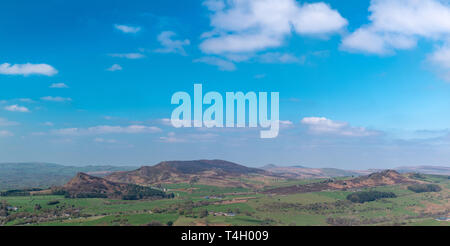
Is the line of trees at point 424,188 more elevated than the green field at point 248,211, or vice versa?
the line of trees at point 424,188

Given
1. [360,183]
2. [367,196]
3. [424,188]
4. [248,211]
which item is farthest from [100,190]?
[424,188]

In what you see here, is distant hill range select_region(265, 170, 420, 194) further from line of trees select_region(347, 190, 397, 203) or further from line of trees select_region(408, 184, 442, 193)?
line of trees select_region(347, 190, 397, 203)

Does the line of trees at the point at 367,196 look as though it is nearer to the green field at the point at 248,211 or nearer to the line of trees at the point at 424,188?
the green field at the point at 248,211

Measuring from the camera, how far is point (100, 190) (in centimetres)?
18188

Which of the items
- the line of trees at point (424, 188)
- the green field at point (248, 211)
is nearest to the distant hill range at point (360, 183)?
the line of trees at point (424, 188)

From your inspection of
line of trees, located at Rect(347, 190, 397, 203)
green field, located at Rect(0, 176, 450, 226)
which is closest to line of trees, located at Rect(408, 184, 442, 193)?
green field, located at Rect(0, 176, 450, 226)

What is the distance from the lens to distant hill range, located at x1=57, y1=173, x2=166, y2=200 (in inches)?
6777

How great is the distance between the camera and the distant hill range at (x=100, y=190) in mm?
172125
